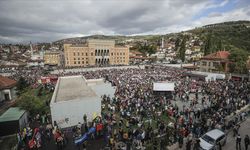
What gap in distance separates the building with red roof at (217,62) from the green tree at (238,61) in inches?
83.4

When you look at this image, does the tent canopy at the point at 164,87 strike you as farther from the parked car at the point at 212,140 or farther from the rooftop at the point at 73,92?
the parked car at the point at 212,140

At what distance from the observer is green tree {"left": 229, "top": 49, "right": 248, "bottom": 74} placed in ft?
106

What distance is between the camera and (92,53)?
72312mm

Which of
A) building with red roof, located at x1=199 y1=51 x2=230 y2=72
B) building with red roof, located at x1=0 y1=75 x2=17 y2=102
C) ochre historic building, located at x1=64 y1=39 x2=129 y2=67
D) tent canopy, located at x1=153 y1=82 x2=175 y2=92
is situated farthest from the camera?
ochre historic building, located at x1=64 y1=39 x2=129 y2=67

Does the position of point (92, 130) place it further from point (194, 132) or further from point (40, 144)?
point (194, 132)

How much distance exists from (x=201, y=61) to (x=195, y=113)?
3387 centimetres

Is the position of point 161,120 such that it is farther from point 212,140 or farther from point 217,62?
point 217,62

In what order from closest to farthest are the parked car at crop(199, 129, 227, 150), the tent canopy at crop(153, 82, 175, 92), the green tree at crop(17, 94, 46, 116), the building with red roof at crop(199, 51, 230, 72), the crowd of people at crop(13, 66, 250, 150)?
1. the parked car at crop(199, 129, 227, 150)
2. the crowd of people at crop(13, 66, 250, 150)
3. the green tree at crop(17, 94, 46, 116)
4. the tent canopy at crop(153, 82, 175, 92)
5. the building with red roof at crop(199, 51, 230, 72)

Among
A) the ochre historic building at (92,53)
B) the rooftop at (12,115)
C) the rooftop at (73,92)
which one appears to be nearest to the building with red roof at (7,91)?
the rooftop at (73,92)

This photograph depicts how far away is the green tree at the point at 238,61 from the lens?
106ft

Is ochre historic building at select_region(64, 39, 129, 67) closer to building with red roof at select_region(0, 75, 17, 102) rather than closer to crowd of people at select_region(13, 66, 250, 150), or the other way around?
building with red roof at select_region(0, 75, 17, 102)

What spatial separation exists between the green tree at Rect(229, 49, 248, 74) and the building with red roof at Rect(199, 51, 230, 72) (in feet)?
6.95

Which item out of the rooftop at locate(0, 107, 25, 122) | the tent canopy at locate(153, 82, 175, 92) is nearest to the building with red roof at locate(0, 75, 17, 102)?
the rooftop at locate(0, 107, 25, 122)

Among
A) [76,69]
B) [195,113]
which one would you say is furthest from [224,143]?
[76,69]
